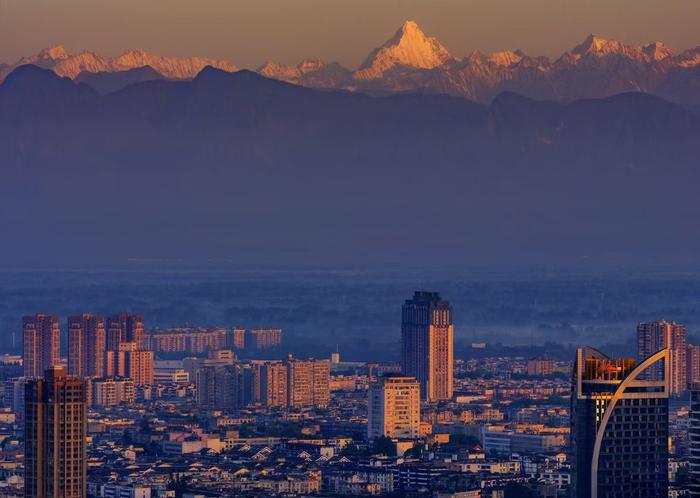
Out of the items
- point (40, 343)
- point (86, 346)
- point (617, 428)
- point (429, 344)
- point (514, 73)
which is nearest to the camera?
point (617, 428)

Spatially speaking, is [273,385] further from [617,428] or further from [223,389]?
[617,428]

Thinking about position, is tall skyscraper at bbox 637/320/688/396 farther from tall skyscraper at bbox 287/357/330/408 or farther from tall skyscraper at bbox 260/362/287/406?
tall skyscraper at bbox 260/362/287/406

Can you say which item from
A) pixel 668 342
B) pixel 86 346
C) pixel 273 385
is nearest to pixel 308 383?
pixel 273 385

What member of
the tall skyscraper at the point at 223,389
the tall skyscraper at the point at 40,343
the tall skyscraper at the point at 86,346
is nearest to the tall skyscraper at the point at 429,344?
the tall skyscraper at the point at 223,389

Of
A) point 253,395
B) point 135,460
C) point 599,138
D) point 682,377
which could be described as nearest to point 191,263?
point 599,138

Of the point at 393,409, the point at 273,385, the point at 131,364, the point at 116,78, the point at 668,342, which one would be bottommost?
the point at 393,409

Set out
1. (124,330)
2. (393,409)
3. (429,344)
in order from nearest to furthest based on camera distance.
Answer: (393,409) → (429,344) → (124,330)

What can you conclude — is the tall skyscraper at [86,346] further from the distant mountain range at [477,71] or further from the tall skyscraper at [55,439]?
the tall skyscraper at [55,439]
